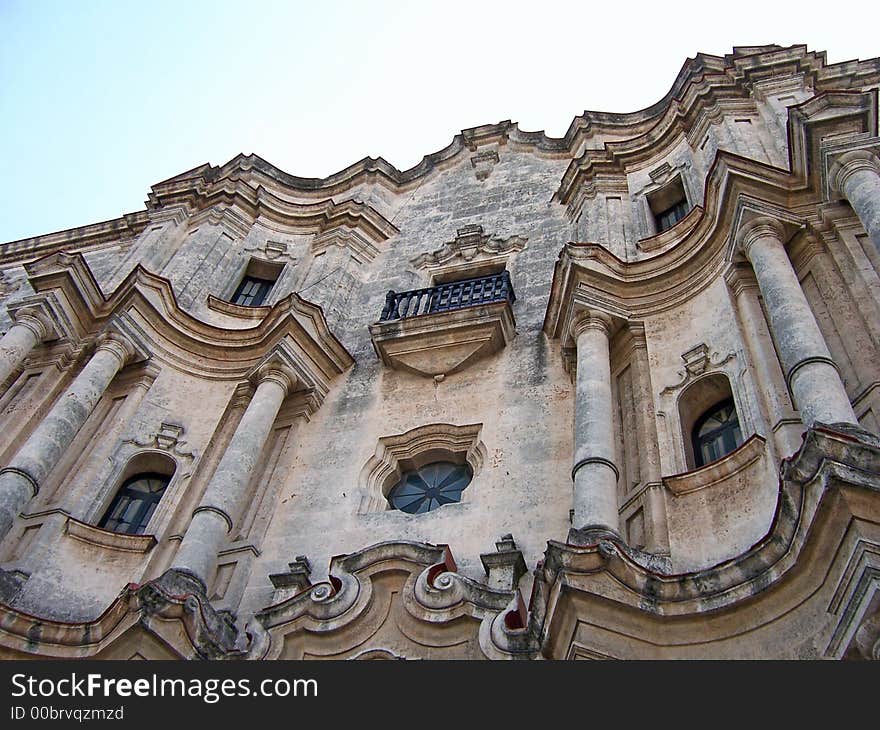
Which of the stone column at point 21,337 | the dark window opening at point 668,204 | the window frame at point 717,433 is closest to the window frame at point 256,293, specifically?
the stone column at point 21,337

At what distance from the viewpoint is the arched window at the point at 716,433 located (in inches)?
453

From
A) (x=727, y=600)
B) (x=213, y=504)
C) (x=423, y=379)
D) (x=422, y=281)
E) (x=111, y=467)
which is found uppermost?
(x=422, y=281)

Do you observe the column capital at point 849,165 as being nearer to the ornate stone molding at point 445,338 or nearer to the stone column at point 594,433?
the stone column at point 594,433

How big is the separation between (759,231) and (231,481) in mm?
7752

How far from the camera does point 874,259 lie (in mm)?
11531

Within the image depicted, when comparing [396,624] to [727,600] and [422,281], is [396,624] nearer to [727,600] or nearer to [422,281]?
[727,600]

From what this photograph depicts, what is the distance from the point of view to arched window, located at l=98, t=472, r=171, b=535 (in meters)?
13.1

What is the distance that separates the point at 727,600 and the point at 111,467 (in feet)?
29.4

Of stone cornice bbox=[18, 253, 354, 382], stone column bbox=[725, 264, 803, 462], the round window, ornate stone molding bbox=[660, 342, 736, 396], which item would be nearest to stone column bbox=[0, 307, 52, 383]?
stone cornice bbox=[18, 253, 354, 382]

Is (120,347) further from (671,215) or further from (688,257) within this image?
(671,215)

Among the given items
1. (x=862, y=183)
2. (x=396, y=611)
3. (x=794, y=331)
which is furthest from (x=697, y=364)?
(x=396, y=611)

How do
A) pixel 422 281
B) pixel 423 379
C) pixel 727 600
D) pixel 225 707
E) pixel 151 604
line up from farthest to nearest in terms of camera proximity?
pixel 422 281 → pixel 423 379 → pixel 151 604 → pixel 727 600 → pixel 225 707

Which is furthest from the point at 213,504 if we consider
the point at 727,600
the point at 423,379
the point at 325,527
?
the point at 727,600

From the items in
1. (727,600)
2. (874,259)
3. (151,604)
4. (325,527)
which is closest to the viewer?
(727,600)
